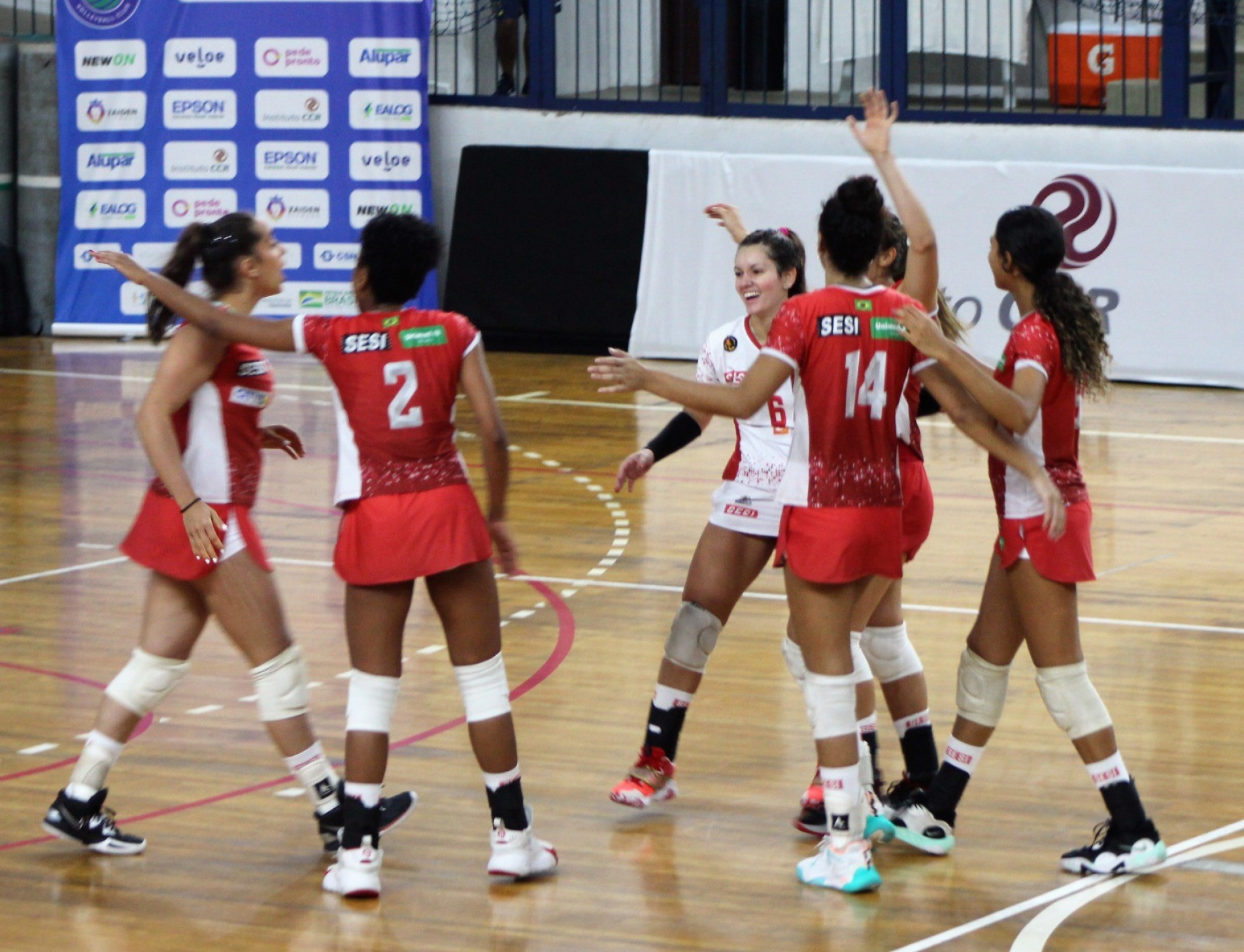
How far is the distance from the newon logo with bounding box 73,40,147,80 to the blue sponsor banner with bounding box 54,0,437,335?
0.01 metres

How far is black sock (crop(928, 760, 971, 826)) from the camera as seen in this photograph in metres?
4.97

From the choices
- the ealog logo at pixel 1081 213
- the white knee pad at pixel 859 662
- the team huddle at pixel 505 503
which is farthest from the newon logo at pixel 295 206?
the white knee pad at pixel 859 662

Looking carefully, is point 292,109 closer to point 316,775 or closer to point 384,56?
point 384,56

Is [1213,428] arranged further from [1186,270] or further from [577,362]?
[577,362]

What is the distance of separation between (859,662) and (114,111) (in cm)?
1308

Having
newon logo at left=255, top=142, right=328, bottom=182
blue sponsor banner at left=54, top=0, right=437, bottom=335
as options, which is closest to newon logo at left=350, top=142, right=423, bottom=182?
blue sponsor banner at left=54, top=0, right=437, bottom=335

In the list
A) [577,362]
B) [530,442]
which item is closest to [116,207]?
[577,362]

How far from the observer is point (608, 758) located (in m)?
5.81

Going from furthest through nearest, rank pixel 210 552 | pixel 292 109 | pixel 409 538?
pixel 292 109 < pixel 210 552 < pixel 409 538

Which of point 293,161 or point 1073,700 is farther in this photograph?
point 293,161

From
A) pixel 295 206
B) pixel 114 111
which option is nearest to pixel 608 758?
pixel 295 206

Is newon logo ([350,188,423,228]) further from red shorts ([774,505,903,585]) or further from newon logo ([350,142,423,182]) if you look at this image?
red shorts ([774,505,903,585])

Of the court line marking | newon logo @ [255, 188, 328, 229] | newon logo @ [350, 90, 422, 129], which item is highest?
newon logo @ [350, 90, 422, 129]

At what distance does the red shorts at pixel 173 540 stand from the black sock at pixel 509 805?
85 cm
